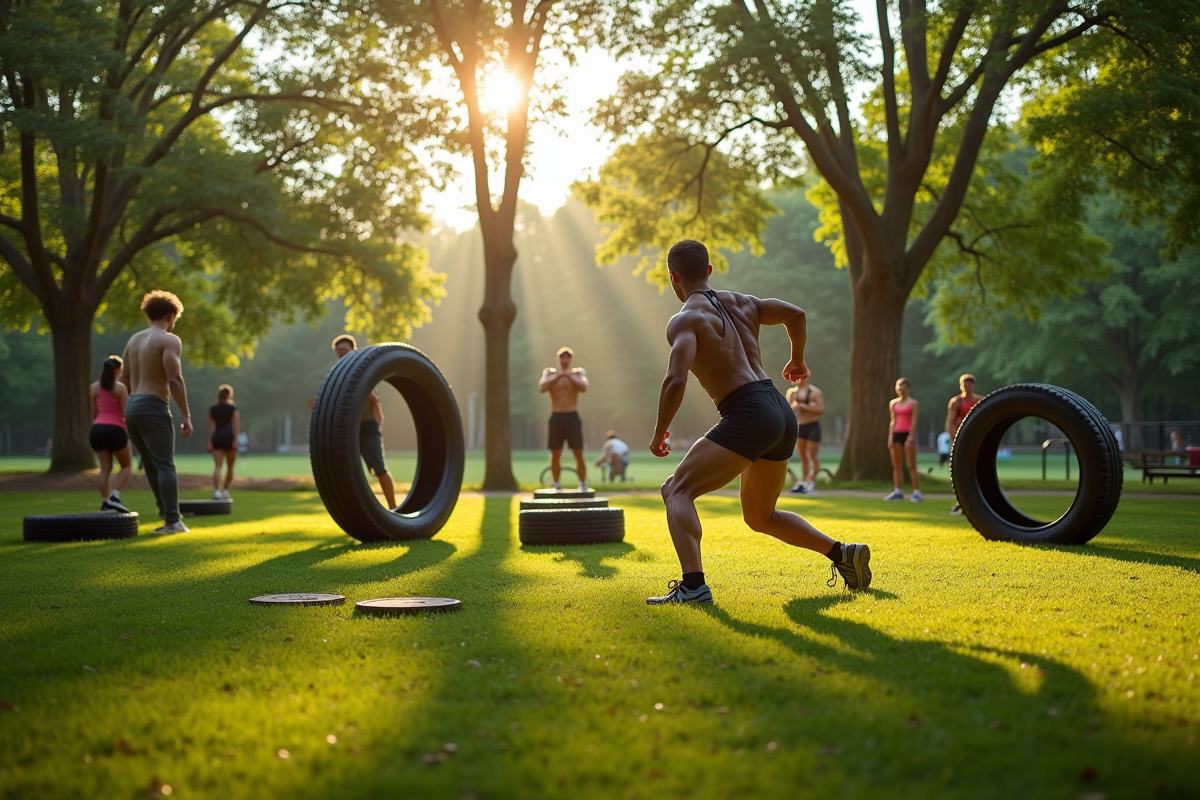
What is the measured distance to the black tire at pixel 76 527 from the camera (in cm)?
1100

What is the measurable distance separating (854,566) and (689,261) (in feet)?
7.45

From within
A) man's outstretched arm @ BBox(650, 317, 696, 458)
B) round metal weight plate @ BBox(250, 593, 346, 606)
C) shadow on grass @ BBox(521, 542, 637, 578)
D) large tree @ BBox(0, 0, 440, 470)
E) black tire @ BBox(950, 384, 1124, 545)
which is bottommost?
shadow on grass @ BBox(521, 542, 637, 578)

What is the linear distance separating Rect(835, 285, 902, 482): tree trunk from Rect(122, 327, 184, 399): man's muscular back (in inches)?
571

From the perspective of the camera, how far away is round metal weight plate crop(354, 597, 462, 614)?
6027mm

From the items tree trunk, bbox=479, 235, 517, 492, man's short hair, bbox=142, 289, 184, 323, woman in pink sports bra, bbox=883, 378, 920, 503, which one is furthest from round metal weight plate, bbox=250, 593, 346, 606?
tree trunk, bbox=479, 235, 517, 492

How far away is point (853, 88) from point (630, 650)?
18605 millimetres

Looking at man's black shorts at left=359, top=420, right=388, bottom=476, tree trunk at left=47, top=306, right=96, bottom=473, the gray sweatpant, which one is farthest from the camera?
tree trunk at left=47, top=306, right=96, bottom=473

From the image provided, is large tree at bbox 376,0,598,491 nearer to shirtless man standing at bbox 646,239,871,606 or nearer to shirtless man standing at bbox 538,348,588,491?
shirtless man standing at bbox 538,348,588,491

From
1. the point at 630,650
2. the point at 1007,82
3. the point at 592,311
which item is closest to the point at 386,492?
the point at 630,650

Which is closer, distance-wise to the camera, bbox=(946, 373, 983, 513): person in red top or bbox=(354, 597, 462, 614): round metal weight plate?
bbox=(354, 597, 462, 614): round metal weight plate

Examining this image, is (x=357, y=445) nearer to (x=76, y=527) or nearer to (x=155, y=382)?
(x=155, y=382)

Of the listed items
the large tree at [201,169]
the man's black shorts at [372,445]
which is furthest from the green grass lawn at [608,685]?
the large tree at [201,169]

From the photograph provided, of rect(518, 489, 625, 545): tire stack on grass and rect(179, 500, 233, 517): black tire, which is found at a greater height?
rect(518, 489, 625, 545): tire stack on grass

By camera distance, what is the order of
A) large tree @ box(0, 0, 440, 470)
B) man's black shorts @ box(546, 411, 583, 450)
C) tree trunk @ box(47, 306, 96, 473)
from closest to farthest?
man's black shorts @ box(546, 411, 583, 450), large tree @ box(0, 0, 440, 470), tree trunk @ box(47, 306, 96, 473)
